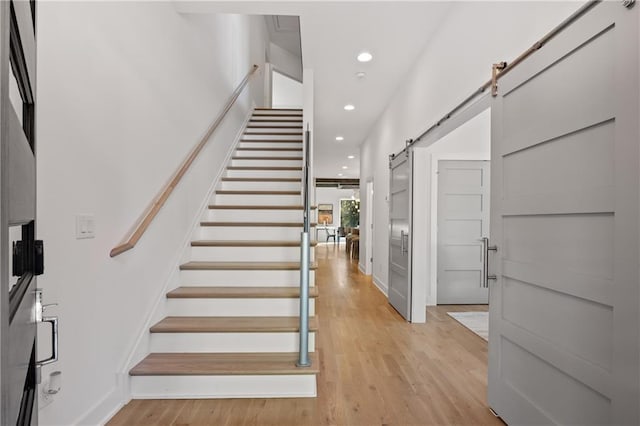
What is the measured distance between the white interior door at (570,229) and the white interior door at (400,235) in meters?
1.91

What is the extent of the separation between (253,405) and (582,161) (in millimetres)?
2125

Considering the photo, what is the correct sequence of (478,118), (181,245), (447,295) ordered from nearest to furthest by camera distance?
(181,245) < (478,118) < (447,295)

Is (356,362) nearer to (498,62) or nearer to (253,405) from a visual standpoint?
(253,405)

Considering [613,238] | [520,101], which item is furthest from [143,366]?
[520,101]

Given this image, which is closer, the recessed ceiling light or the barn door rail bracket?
the barn door rail bracket

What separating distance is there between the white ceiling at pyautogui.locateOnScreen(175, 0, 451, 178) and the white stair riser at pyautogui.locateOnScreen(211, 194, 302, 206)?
63.2 inches

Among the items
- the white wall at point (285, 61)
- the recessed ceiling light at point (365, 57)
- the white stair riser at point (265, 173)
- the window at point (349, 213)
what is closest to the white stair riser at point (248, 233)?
the white stair riser at point (265, 173)

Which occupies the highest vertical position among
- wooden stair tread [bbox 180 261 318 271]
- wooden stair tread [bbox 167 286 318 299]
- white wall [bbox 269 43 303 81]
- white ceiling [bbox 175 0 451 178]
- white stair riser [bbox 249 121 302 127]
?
white wall [bbox 269 43 303 81]

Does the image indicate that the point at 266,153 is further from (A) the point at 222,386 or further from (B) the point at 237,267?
(A) the point at 222,386

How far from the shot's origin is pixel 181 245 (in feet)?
9.68

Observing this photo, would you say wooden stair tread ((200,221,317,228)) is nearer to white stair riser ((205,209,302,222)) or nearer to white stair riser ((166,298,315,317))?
white stair riser ((205,209,302,222))

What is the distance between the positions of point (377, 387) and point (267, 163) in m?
3.20

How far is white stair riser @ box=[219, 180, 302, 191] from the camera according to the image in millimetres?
4078

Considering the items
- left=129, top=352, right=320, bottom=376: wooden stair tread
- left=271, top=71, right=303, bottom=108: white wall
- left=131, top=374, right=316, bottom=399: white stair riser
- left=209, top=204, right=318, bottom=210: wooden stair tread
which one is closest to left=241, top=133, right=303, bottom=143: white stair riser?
left=209, top=204, right=318, bottom=210: wooden stair tread
